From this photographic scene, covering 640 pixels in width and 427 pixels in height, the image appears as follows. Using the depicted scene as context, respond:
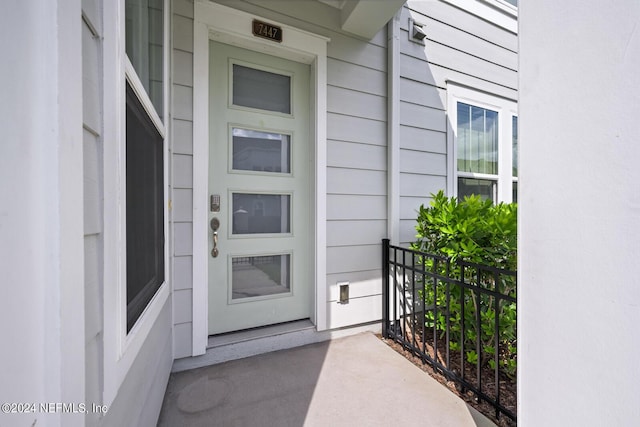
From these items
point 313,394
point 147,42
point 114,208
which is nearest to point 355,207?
point 313,394

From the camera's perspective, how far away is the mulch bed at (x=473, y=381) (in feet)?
4.70

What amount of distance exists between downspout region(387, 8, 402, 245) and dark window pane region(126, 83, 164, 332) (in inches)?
68.8

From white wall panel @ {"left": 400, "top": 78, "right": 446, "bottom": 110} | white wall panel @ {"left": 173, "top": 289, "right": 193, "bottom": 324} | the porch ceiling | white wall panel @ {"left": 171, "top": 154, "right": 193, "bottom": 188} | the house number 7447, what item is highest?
the porch ceiling

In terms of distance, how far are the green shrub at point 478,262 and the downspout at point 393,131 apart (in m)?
0.37

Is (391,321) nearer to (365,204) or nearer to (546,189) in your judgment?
(365,204)

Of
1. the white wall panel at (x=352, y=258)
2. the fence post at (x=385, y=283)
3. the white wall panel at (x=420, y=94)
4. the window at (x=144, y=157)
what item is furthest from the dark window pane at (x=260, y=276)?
the white wall panel at (x=420, y=94)

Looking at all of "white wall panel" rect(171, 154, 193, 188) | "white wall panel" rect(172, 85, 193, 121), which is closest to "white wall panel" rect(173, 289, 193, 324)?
"white wall panel" rect(171, 154, 193, 188)

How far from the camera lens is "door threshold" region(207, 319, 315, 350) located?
1854mm

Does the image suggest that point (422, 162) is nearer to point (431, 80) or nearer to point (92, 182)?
point (431, 80)

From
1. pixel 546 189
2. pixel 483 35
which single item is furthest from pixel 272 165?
pixel 483 35

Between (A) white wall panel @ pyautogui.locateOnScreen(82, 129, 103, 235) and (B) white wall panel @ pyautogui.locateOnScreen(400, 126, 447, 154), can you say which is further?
(B) white wall panel @ pyautogui.locateOnScreen(400, 126, 447, 154)

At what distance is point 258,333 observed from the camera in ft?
6.46

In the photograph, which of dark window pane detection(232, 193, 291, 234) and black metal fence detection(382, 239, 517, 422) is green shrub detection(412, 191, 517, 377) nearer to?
black metal fence detection(382, 239, 517, 422)

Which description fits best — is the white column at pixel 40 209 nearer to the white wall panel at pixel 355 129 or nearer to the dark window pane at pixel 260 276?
the dark window pane at pixel 260 276
